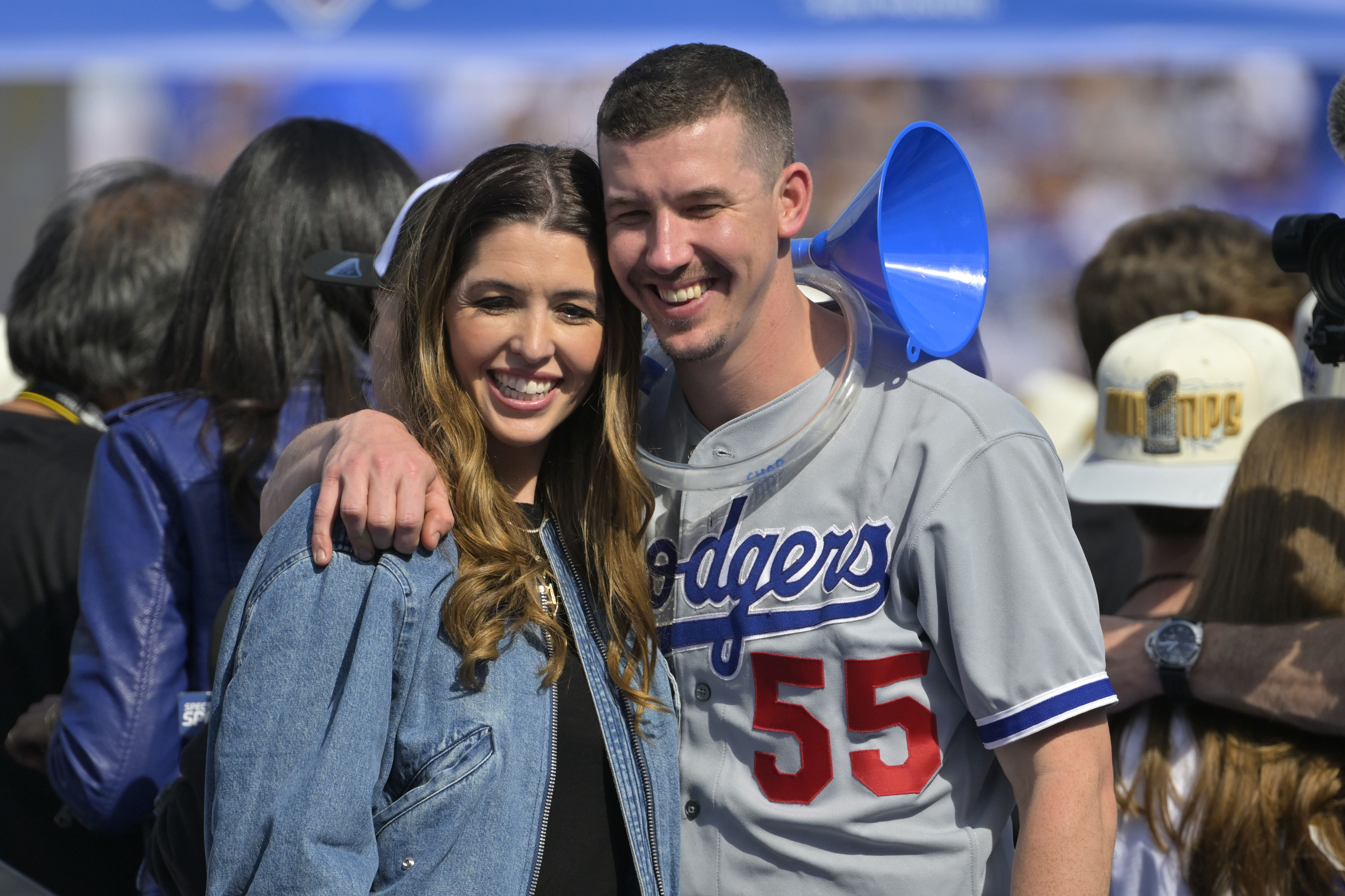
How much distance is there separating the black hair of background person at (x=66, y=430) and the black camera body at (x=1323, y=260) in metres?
2.28

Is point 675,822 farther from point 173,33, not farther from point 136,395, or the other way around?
point 173,33

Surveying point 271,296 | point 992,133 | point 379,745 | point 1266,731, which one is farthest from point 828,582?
point 992,133

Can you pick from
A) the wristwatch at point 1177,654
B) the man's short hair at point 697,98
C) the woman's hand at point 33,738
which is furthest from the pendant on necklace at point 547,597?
the woman's hand at point 33,738

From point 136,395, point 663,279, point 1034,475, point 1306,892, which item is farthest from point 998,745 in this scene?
point 136,395

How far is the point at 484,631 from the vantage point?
1.84 m

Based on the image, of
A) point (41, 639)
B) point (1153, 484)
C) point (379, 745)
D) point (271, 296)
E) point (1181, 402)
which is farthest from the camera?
point (1181, 402)

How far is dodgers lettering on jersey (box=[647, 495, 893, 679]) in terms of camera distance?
2.00m

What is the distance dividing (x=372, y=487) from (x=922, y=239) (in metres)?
1.09

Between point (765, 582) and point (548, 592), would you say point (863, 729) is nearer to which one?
point (765, 582)

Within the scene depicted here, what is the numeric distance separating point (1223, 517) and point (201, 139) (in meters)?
6.74

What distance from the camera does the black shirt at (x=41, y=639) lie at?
8.98 feet

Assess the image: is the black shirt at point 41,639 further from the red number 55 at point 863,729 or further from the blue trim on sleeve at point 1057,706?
the blue trim on sleeve at point 1057,706

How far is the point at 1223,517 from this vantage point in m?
2.42

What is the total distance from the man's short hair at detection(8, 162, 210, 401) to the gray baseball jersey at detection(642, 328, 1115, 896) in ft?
5.45
